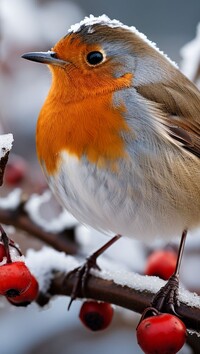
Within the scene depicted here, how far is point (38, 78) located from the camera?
13.5 ft

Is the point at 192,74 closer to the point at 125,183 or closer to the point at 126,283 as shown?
the point at 125,183

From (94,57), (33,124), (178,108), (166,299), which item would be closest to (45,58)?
(94,57)

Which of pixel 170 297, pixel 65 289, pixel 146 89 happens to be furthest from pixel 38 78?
pixel 170 297

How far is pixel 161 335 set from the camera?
1.59 metres

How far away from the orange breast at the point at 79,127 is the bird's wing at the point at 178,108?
113 mm

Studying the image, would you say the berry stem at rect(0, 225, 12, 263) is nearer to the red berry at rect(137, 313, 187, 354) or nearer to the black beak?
the red berry at rect(137, 313, 187, 354)

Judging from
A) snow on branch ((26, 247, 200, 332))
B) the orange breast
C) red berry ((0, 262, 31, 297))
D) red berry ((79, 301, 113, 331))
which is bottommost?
red berry ((79, 301, 113, 331))

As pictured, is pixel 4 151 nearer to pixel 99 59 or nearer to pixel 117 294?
pixel 117 294

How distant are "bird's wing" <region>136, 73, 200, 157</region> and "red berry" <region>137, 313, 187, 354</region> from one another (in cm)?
80

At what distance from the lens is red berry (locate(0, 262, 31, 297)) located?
1.65 meters

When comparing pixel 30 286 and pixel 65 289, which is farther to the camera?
pixel 65 289

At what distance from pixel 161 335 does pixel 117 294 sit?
26cm

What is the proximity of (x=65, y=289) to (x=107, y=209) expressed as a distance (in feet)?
0.94

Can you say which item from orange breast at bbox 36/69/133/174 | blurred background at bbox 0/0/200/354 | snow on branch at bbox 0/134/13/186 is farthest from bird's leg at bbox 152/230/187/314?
blurred background at bbox 0/0/200/354
